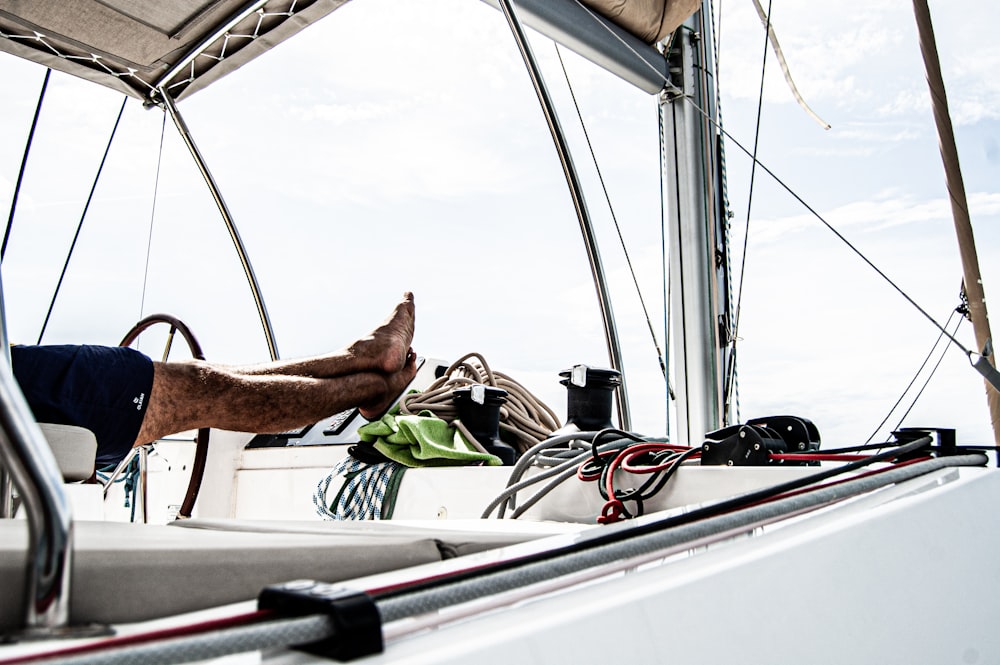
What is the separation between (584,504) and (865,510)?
1.62ft

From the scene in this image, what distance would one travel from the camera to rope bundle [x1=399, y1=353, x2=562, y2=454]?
1.71 m

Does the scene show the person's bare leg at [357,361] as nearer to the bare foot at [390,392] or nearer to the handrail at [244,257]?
the bare foot at [390,392]

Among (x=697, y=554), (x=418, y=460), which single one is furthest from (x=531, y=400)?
(x=697, y=554)

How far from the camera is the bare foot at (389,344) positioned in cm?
184

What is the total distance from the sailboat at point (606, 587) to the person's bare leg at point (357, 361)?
1091 millimetres

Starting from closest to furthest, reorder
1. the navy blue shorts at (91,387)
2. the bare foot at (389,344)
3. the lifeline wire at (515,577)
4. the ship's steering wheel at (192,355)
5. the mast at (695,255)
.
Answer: the lifeline wire at (515,577) → the navy blue shorts at (91,387) → the ship's steering wheel at (192,355) → the bare foot at (389,344) → the mast at (695,255)

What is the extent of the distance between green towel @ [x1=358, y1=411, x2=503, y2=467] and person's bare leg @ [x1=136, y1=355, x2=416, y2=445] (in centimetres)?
20

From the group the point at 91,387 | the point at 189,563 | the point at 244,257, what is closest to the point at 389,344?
the point at 91,387

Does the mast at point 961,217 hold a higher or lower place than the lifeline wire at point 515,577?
higher

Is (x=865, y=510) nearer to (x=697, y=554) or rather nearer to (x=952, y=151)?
(x=697, y=554)

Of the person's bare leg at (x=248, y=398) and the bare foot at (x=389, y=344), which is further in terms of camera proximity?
the bare foot at (x=389, y=344)

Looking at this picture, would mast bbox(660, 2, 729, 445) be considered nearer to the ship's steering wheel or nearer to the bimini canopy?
the bimini canopy

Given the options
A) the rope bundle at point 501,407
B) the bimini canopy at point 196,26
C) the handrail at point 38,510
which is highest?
the bimini canopy at point 196,26

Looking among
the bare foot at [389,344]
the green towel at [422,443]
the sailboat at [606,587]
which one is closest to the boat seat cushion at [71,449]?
the sailboat at [606,587]
